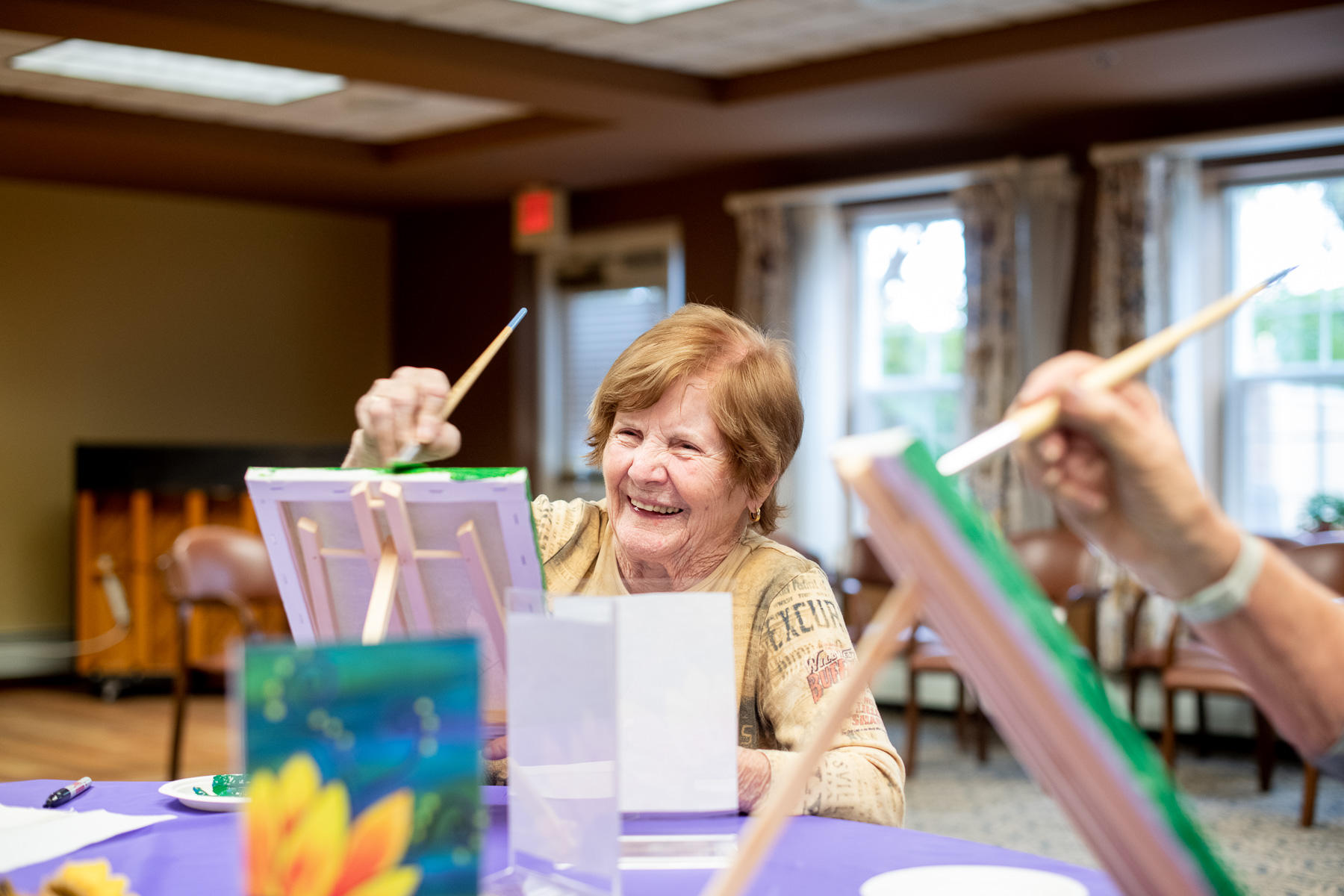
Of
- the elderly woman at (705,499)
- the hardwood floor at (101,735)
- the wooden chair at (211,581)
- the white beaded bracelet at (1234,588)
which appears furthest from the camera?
the hardwood floor at (101,735)

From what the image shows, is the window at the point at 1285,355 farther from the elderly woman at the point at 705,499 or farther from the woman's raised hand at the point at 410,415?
the woman's raised hand at the point at 410,415

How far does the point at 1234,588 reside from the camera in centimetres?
89

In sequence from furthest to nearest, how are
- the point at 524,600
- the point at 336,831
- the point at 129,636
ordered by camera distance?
1. the point at 129,636
2. the point at 524,600
3. the point at 336,831

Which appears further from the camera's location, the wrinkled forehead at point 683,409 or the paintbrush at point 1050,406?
the wrinkled forehead at point 683,409

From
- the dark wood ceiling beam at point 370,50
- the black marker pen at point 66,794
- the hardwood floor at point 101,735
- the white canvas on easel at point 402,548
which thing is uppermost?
the dark wood ceiling beam at point 370,50

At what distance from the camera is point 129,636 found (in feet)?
25.1

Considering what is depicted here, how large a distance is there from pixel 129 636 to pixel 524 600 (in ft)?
23.9

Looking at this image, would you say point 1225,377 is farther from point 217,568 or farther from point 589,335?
point 217,568

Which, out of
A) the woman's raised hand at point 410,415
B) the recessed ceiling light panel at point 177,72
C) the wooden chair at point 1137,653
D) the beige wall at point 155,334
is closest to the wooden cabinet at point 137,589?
the beige wall at point 155,334

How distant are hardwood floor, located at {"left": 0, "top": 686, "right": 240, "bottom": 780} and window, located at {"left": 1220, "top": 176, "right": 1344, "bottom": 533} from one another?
446 centimetres

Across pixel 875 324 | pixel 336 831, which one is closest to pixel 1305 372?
pixel 875 324

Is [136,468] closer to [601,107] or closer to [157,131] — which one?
[157,131]

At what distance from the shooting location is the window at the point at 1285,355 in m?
5.76

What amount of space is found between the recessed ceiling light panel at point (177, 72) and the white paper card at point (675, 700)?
16.2ft
